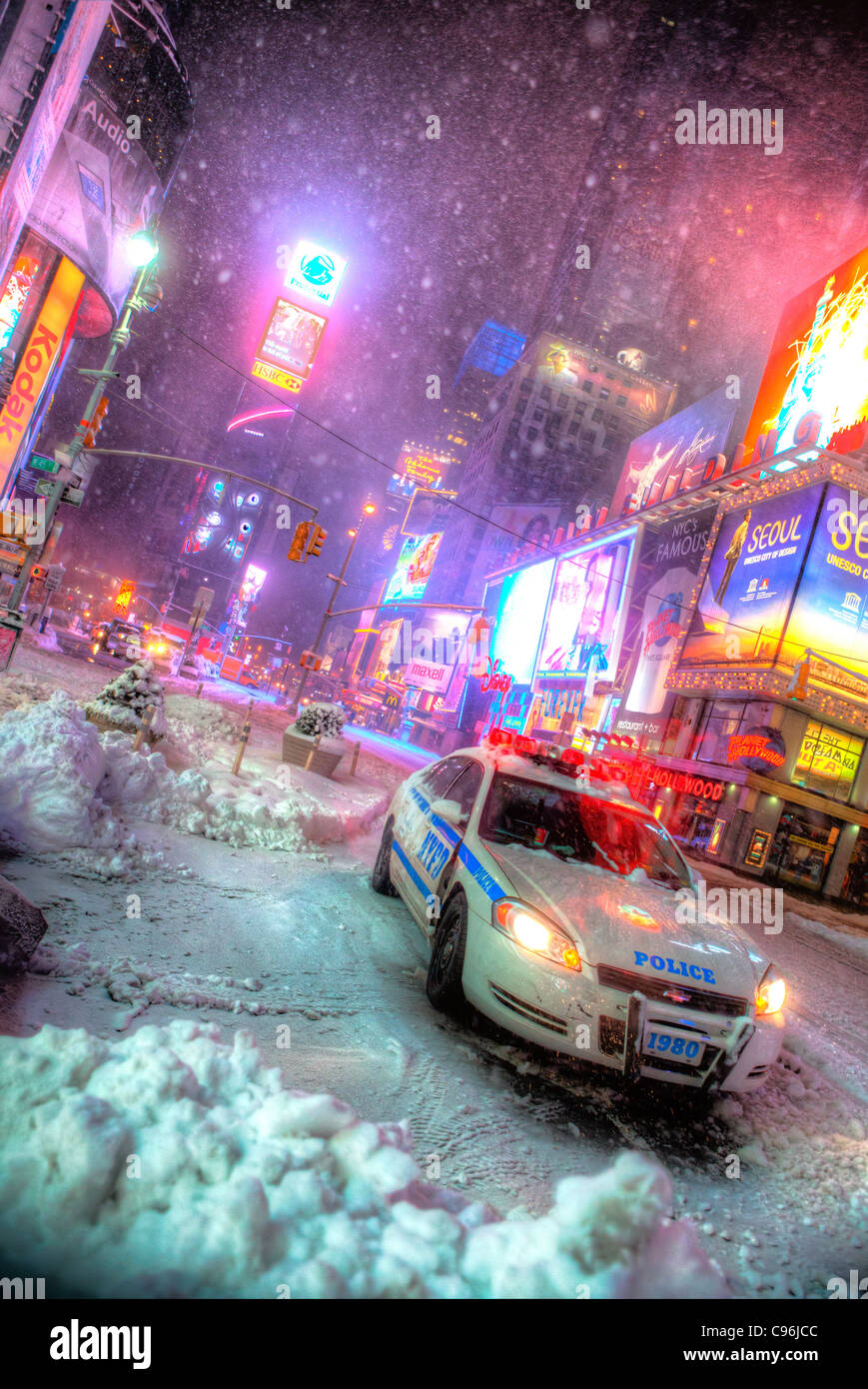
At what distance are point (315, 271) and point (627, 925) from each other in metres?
44.6

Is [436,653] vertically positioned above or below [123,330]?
above

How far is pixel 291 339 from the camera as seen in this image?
119ft

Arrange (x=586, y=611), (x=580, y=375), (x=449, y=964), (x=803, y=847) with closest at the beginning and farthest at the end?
(x=449, y=964) < (x=803, y=847) < (x=586, y=611) < (x=580, y=375)

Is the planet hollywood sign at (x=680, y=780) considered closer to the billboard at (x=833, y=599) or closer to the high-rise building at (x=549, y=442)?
the billboard at (x=833, y=599)

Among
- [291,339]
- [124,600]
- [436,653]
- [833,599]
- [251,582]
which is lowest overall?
[124,600]

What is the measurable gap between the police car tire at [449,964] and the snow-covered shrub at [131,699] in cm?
636

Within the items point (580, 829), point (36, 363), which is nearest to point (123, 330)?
point (36, 363)

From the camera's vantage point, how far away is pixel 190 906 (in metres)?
5.19

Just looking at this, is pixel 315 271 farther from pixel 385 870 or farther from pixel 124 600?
pixel 385 870

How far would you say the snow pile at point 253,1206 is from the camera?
1708 millimetres

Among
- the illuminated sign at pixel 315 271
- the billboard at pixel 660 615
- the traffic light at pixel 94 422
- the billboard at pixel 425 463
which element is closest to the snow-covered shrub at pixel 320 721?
the traffic light at pixel 94 422

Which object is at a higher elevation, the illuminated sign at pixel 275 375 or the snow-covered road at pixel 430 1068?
the illuminated sign at pixel 275 375

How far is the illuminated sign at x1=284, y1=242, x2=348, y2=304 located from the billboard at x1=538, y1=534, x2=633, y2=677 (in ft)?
68.3
